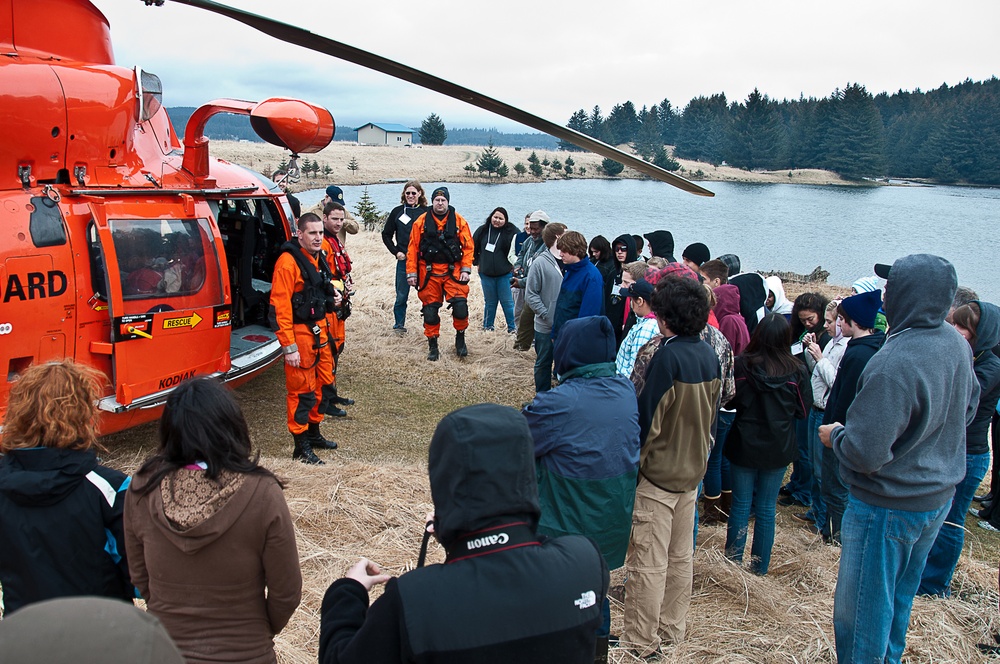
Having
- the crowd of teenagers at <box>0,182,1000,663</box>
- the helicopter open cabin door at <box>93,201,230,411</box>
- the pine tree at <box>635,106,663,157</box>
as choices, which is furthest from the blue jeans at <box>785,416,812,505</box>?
the pine tree at <box>635,106,663,157</box>

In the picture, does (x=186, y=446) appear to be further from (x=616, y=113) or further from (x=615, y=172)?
(x=616, y=113)

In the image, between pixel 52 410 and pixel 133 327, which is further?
pixel 133 327

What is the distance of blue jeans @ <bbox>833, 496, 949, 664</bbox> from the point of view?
271 centimetres

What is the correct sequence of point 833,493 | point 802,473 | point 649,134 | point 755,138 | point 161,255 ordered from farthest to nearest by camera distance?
point 649,134 → point 755,138 → point 802,473 → point 161,255 → point 833,493

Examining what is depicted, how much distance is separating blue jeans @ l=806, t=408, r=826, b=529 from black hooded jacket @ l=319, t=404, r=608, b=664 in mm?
3779

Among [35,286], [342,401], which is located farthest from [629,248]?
[35,286]

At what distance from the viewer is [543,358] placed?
679 cm

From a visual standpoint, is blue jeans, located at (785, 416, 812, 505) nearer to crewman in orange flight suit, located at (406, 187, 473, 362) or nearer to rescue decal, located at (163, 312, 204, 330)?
crewman in orange flight suit, located at (406, 187, 473, 362)

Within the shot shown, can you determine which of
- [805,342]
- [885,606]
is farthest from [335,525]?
[805,342]

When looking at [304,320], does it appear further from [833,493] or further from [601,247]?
[833,493]

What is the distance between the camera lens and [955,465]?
2734mm

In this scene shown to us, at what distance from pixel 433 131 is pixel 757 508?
54065 millimetres

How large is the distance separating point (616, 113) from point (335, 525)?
53.1 metres

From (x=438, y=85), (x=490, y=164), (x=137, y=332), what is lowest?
(x=137, y=332)
